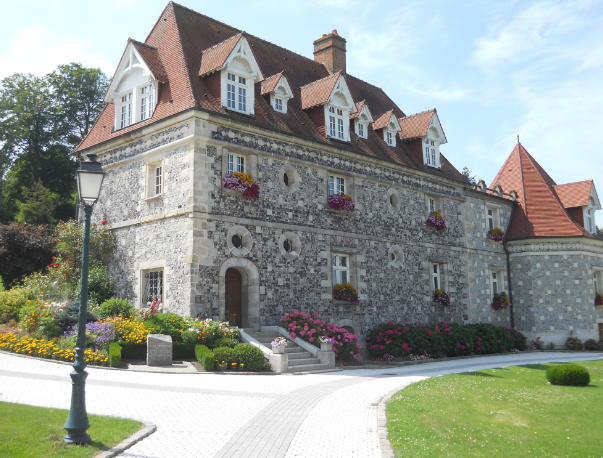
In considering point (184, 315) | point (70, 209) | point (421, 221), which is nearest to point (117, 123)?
point (184, 315)

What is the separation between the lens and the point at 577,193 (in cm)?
3091

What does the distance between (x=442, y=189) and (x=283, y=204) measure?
10.5m

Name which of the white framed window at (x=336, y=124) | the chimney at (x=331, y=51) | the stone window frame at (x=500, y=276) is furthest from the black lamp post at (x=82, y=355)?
the stone window frame at (x=500, y=276)

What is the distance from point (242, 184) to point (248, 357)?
18.7 ft

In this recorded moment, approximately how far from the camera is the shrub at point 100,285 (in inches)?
749

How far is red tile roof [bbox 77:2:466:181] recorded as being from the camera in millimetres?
18750

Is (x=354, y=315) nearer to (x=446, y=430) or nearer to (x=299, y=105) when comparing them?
(x=299, y=105)

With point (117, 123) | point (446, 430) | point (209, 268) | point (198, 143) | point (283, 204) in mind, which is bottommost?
point (446, 430)

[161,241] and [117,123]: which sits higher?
[117,123]

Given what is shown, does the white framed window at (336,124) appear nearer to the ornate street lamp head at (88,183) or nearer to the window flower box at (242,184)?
Answer: the window flower box at (242,184)

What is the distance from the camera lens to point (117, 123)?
20.7 meters

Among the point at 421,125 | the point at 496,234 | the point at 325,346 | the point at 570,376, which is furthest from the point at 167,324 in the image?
the point at 496,234

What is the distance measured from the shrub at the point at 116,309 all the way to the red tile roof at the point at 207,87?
6.04 meters

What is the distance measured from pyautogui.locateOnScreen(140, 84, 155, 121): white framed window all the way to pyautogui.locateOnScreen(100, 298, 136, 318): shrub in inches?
255
